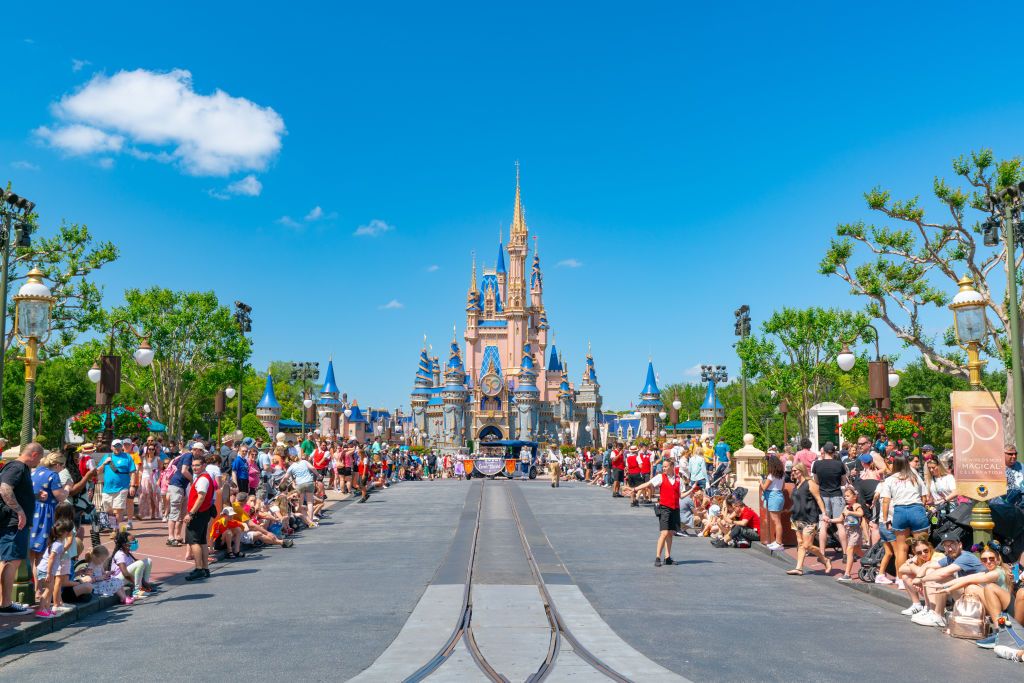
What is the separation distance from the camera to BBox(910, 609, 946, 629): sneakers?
8.65 meters

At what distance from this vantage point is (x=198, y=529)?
37.2 ft

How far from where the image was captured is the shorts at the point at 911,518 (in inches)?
404

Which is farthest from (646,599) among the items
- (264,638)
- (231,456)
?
(231,456)

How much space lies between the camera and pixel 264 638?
7.88 m

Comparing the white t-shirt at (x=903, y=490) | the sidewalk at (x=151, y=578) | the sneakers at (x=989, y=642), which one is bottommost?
the sneakers at (x=989, y=642)

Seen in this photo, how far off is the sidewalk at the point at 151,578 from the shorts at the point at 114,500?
0.50 metres

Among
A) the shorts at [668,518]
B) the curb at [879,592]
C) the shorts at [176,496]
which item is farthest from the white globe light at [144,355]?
the curb at [879,592]

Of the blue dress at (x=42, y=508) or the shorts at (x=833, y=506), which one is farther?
the shorts at (x=833, y=506)

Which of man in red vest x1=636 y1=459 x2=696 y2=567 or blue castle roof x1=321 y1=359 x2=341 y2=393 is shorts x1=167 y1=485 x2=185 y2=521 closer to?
man in red vest x1=636 y1=459 x2=696 y2=567

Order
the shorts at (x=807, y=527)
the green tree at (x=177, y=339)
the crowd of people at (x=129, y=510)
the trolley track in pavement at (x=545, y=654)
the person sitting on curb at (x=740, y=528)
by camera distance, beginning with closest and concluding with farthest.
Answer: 1. the trolley track in pavement at (x=545, y=654)
2. the crowd of people at (x=129, y=510)
3. the shorts at (x=807, y=527)
4. the person sitting on curb at (x=740, y=528)
5. the green tree at (x=177, y=339)

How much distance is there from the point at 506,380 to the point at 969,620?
9897cm

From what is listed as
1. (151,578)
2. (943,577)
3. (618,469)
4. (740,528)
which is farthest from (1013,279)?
(618,469)

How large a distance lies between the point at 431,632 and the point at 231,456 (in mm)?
10113

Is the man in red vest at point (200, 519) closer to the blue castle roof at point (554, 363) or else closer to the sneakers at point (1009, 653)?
the sneakers at point (1009, 653)
